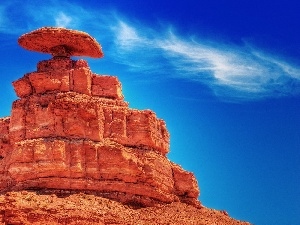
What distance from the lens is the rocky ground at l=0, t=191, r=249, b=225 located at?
163ft

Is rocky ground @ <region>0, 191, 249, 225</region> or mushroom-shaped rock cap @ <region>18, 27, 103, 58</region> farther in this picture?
mushroom-shaped rock cap @ <region>18, 27, 103, 58</region>

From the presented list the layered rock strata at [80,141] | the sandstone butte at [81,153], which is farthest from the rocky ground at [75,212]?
the layered rock strata at [80,141]

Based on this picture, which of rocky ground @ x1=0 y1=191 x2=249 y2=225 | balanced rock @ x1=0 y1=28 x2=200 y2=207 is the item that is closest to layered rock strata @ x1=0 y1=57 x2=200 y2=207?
balanced rock @ x1=0 y1=28 x2=200 y2=207

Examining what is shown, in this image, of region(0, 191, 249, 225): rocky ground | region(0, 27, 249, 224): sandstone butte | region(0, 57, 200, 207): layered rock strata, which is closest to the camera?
region(0, 191, 249, 225): rocky ground

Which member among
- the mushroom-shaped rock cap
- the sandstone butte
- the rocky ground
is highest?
the mushroom-shaped rock cap

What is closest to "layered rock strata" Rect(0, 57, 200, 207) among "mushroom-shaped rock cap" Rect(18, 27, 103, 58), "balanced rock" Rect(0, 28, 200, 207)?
"balanced rock" Rect(0, 28, 200, 207)

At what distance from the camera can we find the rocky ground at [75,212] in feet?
163

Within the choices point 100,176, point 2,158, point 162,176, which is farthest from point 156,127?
point 2,158

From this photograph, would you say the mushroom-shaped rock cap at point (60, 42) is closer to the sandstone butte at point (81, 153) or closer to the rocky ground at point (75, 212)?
the sandstone butte at point (81, 153)

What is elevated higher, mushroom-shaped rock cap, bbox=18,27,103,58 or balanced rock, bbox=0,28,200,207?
mushroom-shaped rock cap, bbox=18,27,103,58

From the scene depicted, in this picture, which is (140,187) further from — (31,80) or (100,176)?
(31,80)

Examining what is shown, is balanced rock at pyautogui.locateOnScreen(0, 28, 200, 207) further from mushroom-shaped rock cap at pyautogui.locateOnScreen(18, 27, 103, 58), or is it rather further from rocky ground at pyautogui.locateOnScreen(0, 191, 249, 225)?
rocky ground at pyautogui.locateOnScreen(0, 191, 249, 225)

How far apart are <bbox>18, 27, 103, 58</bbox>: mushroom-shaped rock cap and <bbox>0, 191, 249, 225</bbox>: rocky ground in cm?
1364

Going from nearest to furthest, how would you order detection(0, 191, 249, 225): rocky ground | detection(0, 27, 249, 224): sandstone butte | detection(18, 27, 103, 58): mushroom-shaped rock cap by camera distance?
detection(0, 191, 249, 225): rocky ground, detection(0, 27, 249, 224): sandstone butte, detection(18, 27, 103, 58): mushroom-shaped rock cap
